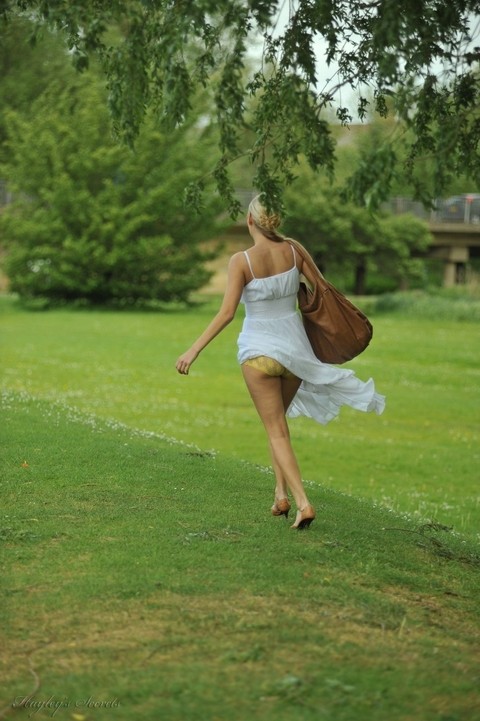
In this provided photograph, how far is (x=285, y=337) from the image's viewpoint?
8375 mm

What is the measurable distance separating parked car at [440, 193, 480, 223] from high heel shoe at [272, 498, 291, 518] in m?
52.5

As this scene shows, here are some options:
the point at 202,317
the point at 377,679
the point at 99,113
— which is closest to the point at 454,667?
the point at 377,679

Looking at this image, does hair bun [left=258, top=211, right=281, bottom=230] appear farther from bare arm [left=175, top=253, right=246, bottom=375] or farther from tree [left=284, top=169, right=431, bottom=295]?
tree [left=284, top=169, right=431, bottom=295]

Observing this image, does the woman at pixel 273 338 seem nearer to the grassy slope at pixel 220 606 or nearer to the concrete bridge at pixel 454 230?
the grassy slope at pixel 220 606

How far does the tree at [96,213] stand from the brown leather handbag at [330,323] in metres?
33.2

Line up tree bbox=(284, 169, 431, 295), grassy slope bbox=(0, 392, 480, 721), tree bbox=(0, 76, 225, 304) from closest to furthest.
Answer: grassy slope bbox=(0, 392, 480, 721) → tree bbox=(0, 76, 225, 304) → tree bbox=(284, 169, 431, 295)

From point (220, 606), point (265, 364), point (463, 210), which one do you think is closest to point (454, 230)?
point (463, 210)

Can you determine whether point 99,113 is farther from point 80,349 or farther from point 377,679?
point 377,679

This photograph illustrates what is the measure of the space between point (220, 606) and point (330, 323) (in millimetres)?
2928

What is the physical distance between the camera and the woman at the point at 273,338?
8.16 m

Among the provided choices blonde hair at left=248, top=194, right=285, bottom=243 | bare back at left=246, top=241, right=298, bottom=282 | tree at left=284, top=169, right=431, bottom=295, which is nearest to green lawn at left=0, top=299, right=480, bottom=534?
bare back at left=246, top=241, right=298, bottom=282

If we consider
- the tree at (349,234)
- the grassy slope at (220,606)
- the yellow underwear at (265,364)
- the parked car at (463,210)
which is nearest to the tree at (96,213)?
the tree at (349,234)

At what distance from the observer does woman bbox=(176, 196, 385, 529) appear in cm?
816

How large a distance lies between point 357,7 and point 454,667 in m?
4.59
